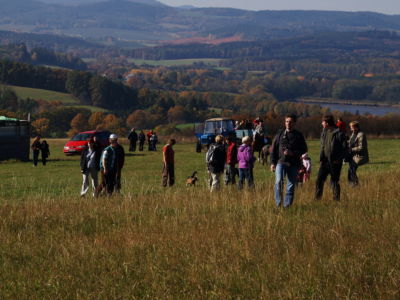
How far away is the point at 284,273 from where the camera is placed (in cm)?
687

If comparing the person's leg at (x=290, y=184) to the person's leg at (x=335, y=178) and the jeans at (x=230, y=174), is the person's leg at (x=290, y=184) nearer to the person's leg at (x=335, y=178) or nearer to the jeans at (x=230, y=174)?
the person's leg at (x=335, y=178)

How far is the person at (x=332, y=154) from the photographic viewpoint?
1195cm

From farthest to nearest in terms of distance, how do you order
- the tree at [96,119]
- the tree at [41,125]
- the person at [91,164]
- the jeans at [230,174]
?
the tree at [96,119] < the tree at [41,125] < the jeans at [230,174] < the person at [91,164]

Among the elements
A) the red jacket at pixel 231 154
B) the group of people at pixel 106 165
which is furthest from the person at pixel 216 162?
the group of people at pixel 106 165

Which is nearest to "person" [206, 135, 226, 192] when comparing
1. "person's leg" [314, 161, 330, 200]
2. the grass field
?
the grass field

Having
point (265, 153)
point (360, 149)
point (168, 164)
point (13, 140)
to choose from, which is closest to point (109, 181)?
point (168, 164)

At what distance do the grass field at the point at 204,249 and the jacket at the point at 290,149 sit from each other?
2.52 feet

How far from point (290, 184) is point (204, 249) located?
142 inches

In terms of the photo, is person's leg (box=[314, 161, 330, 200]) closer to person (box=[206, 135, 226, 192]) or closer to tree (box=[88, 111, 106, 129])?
person (box=[206, 135, 226, 192])

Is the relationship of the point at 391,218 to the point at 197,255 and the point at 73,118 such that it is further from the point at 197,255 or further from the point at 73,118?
the point at 73,118

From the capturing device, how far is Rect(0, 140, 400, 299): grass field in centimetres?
654

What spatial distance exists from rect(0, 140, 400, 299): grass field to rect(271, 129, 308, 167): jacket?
77 centimetres

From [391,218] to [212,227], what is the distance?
2.39 meters

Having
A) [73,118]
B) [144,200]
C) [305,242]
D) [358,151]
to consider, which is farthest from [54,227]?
[73,118]
